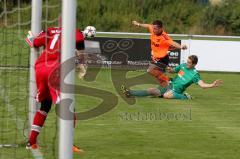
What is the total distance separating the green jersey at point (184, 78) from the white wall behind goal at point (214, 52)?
6.98 metres

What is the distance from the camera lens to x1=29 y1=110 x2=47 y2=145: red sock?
1094 centimetres

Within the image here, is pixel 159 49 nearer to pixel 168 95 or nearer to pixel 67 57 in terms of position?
pixel 168 95

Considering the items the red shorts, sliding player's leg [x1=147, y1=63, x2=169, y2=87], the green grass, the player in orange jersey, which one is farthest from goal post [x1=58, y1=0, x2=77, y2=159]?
the player in orange jersey

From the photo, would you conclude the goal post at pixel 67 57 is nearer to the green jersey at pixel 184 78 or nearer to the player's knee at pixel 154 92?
the green jersey at pixel 184 78

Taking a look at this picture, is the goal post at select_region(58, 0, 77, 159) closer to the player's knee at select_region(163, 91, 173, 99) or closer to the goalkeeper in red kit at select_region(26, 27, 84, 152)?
the goalkeeper in red kit at select_region(26, 27, 84, 152)

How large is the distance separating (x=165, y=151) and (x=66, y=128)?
463 cm

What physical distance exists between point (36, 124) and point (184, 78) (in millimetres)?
7903

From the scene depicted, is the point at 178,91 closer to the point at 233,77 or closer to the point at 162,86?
the point at 162,86

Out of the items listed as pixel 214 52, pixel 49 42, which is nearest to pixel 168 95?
pixel 214 52

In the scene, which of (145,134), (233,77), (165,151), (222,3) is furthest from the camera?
(222,3)

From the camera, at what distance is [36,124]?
10945mm

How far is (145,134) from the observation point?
13.3m

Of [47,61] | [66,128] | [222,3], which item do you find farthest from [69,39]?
[222,3]

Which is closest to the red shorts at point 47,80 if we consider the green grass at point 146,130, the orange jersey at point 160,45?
the green grass at point 146,130
